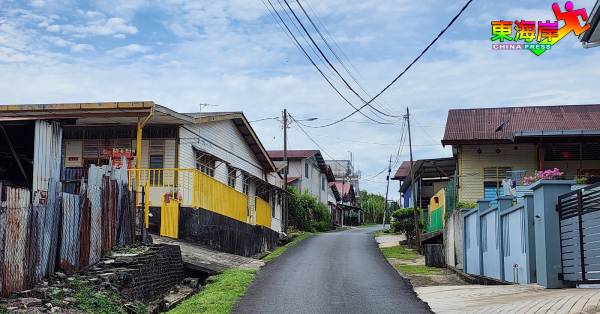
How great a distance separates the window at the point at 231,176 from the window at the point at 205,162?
244cm

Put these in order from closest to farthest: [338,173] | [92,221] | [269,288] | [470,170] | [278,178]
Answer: [92,221]
[269,288]
[470,170]
[278,178]
[338,173]

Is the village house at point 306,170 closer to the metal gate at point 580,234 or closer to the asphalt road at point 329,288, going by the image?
the asphalt road at point 329,288

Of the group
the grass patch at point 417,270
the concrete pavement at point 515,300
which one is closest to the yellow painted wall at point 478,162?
the grass patch at point 417,270

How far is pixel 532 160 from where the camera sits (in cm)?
2884

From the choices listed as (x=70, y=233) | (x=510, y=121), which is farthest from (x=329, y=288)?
(x=510, y=121)

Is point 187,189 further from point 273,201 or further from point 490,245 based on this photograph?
point 273,201

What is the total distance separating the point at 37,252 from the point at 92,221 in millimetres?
2353

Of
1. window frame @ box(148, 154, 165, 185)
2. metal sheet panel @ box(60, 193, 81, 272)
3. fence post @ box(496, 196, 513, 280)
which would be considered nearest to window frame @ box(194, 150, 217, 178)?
window frame @ box(148, 154, 165, 185)

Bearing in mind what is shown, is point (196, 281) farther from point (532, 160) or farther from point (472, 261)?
point (532, 160)

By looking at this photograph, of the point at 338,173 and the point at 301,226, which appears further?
the point at 338,173

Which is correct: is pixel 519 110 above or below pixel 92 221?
above


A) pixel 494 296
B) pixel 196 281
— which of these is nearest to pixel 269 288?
pixel 196 281

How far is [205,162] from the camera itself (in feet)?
84.6

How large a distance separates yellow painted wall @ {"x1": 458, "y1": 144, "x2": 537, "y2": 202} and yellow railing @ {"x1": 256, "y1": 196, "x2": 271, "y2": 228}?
962 cm
